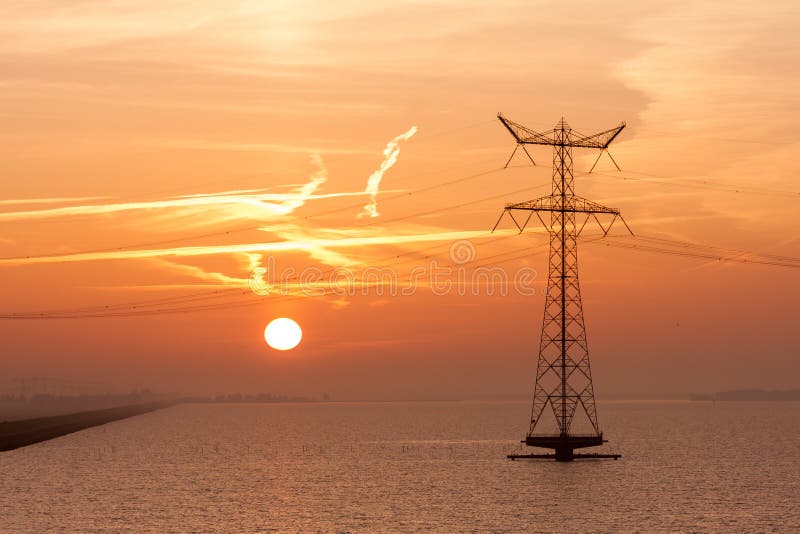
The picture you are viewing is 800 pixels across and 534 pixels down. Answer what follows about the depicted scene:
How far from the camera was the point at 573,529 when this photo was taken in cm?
12612

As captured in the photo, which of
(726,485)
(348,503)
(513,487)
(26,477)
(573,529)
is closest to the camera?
(573,529)

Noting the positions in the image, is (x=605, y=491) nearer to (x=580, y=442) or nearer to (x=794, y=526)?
(x=580, y=442)

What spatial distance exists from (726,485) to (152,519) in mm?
94586

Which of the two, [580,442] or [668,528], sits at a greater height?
[580,442]

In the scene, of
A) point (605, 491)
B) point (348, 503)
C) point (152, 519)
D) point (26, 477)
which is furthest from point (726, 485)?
point (26, 477)

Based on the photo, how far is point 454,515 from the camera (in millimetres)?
139125

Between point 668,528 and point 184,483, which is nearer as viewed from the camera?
point 668,528

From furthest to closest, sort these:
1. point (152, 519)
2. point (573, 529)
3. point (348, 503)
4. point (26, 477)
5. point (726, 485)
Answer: point (26, 477) → point (726, 485) → point (348, 503) → point (152, 519) → point (573, 529)

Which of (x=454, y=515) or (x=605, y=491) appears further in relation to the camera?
(x=605, y=491)

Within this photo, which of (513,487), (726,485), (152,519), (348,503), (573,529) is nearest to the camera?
(573,529)

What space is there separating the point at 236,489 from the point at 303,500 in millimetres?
22827

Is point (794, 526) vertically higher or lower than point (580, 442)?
lower

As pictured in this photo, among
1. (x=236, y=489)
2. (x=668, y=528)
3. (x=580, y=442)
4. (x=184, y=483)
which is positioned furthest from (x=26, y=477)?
(x=668, y=528)

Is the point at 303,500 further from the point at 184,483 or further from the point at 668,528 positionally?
the point at 668,528
